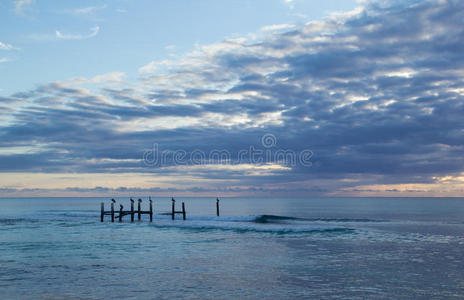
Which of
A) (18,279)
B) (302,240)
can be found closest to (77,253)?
(18,279)

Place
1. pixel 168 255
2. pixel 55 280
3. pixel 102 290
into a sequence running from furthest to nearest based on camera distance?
pixel 168 255, pixel 55 280, pixel 102 290

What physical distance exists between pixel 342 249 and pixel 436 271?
9738mm

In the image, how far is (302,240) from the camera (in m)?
39.2

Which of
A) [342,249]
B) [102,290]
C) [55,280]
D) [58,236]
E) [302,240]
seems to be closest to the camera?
[102,290]

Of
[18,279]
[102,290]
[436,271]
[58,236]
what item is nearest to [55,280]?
[18,279]

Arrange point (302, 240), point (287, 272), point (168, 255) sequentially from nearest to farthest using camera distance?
point (287, 272)
point (168, 255)
point (302, 240)

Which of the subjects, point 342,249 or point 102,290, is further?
point 342,249

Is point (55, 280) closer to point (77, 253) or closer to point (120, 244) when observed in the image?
point (77, 253)

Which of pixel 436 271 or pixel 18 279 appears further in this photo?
pixel 436 271

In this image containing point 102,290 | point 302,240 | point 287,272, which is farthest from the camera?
point 302,240

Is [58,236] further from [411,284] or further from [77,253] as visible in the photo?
[411,284]

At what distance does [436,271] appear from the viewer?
23312 millimetres

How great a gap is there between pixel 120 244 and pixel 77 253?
19.0ft

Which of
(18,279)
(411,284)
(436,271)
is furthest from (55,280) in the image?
(436,271)
